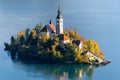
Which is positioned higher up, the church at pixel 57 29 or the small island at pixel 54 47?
the church at pixel 57 29

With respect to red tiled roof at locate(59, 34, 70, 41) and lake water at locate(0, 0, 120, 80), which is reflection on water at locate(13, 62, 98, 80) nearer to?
lake water at locate(0, 0, 120, 80)

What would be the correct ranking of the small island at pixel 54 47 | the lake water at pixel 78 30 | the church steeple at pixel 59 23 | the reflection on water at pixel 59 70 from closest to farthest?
the reflection on water at pixel 59 70 < the lake water at pixel 78 30 < the small island at pixel 54 47 < the church steeple at pixel 59 23

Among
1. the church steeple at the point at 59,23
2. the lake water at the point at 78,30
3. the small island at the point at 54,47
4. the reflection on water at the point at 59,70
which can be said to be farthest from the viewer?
the church steeple at the point at 59,23

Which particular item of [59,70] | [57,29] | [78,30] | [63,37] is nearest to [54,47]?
[63,37]

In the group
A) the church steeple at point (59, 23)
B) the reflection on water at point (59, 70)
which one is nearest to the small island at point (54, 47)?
the church steeple at point (59, 23)

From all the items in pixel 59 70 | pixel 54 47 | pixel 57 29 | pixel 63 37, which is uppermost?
pixel 57 29

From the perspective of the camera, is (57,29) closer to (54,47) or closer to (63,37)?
(63,37)

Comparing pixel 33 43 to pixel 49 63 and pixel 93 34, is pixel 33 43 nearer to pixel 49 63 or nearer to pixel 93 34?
pixel 49 63

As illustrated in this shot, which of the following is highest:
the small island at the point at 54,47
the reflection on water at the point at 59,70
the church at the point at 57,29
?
the church at the point at 57,29

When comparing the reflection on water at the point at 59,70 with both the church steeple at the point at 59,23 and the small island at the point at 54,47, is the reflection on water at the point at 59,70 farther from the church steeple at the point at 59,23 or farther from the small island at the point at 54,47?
the church steeple at the point at 59,23
